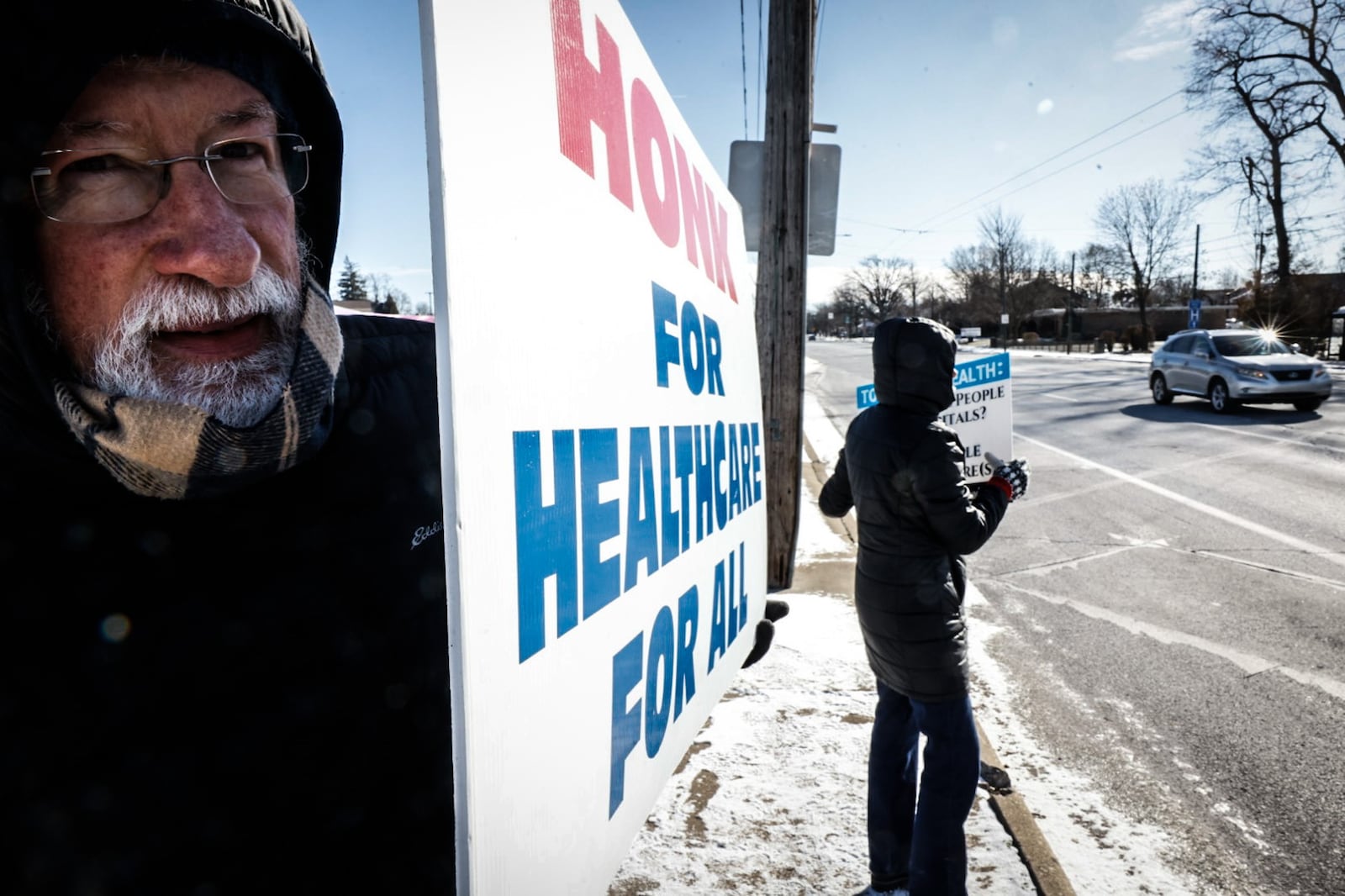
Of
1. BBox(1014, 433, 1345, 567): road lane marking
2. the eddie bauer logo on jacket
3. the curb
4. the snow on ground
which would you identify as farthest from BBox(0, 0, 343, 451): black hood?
BBox(1014, 433, 1345, 567): road lane marking

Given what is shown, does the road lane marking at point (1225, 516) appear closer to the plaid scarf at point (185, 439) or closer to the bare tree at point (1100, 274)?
the plaid scarf at point (185, 439)

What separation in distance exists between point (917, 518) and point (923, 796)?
880 mm

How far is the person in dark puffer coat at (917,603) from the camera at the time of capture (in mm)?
2326

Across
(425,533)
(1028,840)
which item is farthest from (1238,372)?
(425,533)

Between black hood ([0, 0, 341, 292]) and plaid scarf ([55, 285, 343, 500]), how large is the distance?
0.67 feet

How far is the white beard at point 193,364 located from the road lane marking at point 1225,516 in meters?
7.61

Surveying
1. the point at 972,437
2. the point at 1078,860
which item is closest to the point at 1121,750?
the point at 1078,860

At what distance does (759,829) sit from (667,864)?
0.39 metres

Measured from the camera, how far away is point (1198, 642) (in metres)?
4.60

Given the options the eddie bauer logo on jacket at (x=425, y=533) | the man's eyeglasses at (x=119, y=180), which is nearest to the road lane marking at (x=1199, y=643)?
the eddie bauer logo on jacket at (x=425, y=533)

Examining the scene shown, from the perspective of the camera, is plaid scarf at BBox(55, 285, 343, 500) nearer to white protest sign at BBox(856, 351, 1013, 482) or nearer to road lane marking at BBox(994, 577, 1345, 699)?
white protest sign at BBox(856, 351, 1013, 482)

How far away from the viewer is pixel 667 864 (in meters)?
2.59

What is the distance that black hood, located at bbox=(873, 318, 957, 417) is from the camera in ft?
7.82

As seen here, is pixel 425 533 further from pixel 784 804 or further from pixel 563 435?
pixel 784 804
